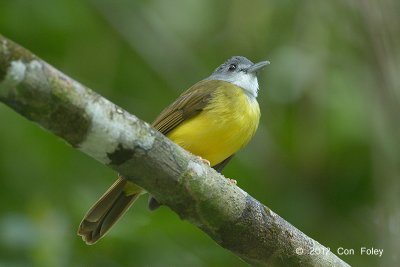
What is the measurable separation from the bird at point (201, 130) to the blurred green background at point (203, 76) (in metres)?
0.22

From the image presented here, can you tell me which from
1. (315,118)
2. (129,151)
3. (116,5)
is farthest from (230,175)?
(129,151)

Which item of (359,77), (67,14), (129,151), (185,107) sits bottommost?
(129,151)

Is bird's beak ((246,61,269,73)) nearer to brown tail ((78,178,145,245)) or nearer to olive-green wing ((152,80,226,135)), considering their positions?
olive-green wing ((152,80,226,135))

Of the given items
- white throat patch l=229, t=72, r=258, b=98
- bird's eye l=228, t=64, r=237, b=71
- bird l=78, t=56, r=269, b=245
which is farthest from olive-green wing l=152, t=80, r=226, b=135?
bird's eye l=228, t=64, r=237, b=71

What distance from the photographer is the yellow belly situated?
497 cm

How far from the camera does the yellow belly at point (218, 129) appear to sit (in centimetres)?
497

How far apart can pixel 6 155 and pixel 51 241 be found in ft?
3.63

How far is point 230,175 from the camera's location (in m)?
5.98

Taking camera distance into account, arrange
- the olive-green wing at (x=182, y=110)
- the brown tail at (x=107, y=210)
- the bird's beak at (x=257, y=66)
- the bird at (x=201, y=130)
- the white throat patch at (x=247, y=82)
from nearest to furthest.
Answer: the brown tail at (x=107, y=210) → the bird at (x=201, y=130) → the olive-green wing at (x=182, y=110) → the white throat patch at (x=247, y=82) → the bird's beak at (x=257, y=66)

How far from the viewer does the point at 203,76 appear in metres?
6.55

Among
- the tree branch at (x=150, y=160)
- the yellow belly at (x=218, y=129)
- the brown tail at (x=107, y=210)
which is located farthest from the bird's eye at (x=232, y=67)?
the tree branch at (x=150, y=160)

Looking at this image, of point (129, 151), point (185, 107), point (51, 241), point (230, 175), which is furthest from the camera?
point (230, 175)

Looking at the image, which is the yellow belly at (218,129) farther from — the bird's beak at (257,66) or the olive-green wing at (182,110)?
the bird's beak at (257,66)

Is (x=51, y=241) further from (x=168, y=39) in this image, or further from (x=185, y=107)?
(x=168, y=39)
